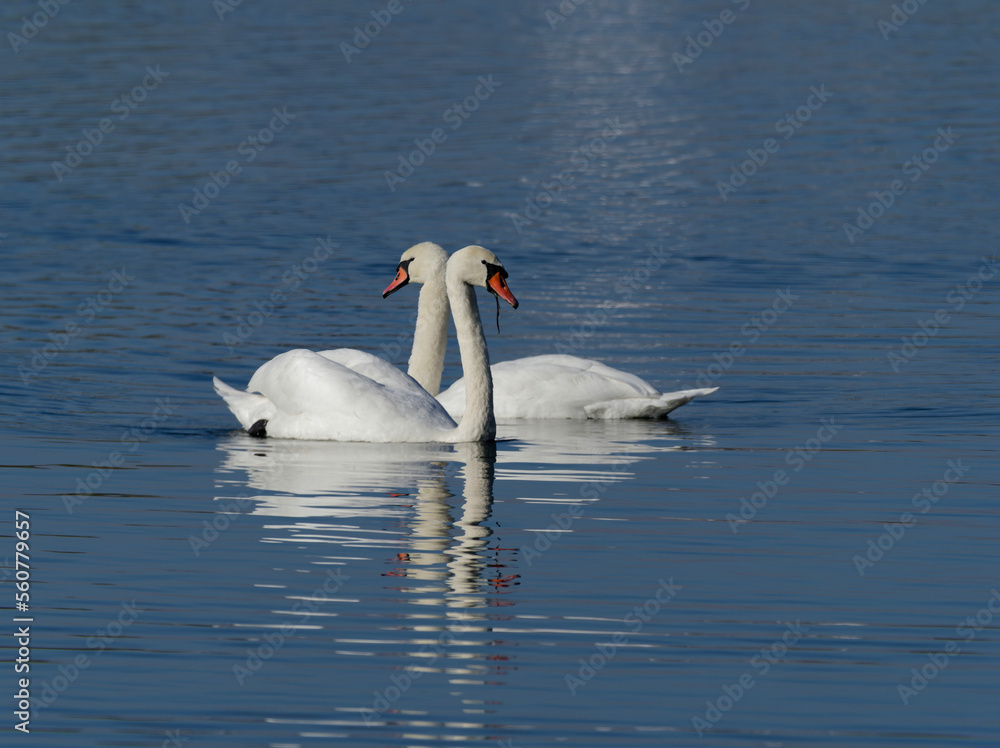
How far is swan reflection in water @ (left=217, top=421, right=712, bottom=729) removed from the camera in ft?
30.2

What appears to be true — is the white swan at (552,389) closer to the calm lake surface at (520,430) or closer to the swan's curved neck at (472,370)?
the calm lake surface at (520,430)

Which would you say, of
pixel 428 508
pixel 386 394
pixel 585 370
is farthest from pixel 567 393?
pixel 428 508

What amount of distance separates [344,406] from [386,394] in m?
0.34

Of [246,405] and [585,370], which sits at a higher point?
[585,370]

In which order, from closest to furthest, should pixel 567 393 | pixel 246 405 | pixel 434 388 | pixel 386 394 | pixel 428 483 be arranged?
1. pixel 428 483
2. pixel 386 394
3. pixel 246 405
4. pixel 567 393
5. pixel 434 388

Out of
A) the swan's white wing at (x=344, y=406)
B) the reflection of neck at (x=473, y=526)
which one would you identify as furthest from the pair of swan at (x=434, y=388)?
the reflection of neck at (x=473, y=526)

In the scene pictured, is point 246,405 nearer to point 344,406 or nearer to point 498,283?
point 344,406

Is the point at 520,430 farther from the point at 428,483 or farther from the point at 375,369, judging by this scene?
the point at 428,483

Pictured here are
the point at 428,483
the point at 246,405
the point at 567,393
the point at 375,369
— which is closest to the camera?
the point at 428,483

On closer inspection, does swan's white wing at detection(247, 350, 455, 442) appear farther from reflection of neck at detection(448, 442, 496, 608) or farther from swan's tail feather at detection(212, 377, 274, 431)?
reflection of neck at detection(448, 442, 496, 608)

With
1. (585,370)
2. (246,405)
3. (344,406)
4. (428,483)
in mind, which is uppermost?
(585,370)

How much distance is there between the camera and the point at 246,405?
49.8ft

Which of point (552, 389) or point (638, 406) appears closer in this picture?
point (552, 389)

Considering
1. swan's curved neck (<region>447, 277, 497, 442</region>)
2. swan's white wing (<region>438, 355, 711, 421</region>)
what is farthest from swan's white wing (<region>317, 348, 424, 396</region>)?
swan's white wing (<region>438, 355, 711, 421</region>)
